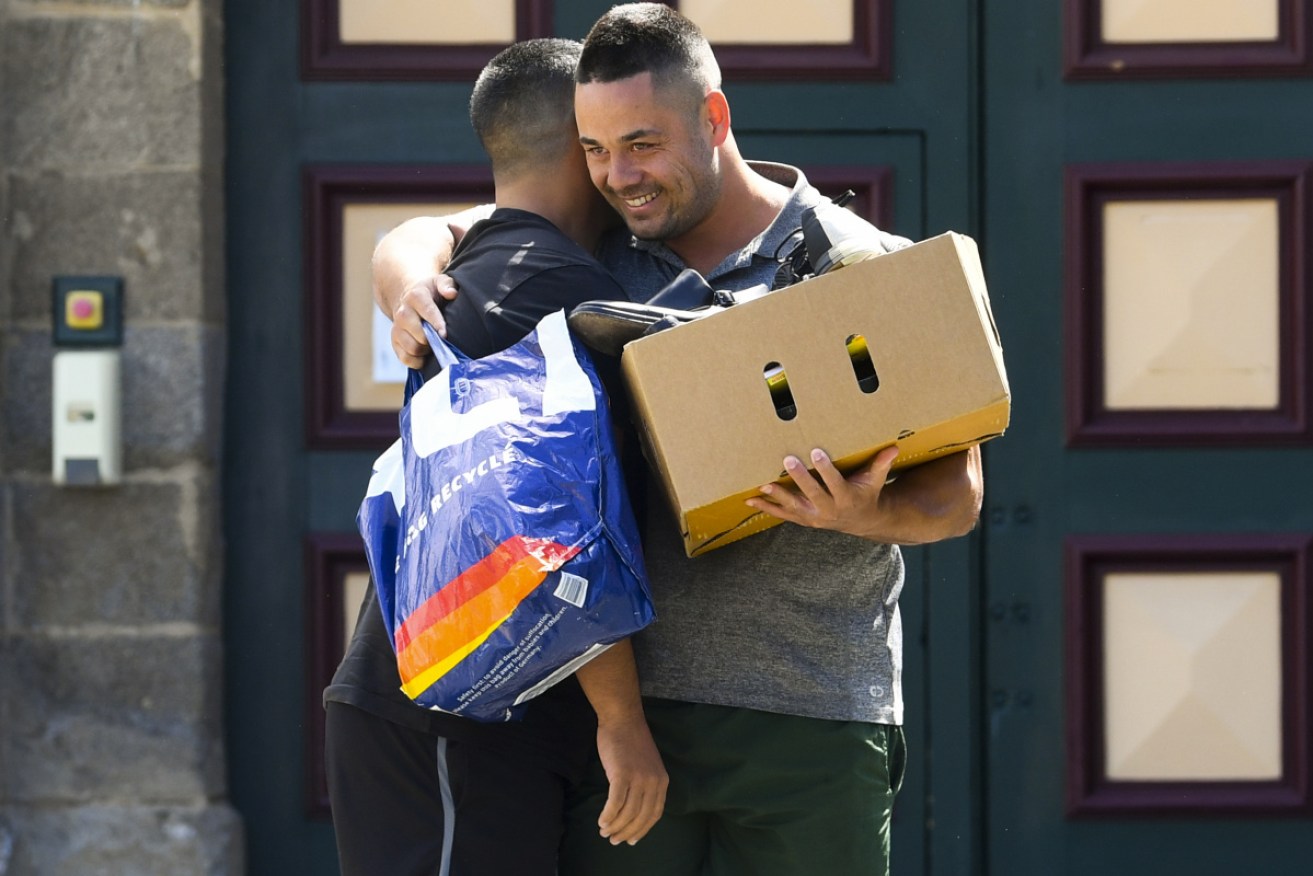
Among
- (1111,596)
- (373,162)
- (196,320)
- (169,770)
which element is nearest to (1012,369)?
(1111,596)

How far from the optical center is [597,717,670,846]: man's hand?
2123 mm

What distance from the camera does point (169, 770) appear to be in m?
3.53

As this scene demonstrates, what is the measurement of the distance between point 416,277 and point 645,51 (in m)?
0.44

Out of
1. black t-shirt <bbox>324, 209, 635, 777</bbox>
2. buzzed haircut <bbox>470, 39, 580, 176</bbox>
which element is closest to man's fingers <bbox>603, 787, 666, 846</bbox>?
black t-shirt <bbox>324, 209, 635, 777</bbox>

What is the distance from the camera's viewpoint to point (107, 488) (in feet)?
11.6

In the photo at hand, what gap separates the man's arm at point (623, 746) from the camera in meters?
2.10

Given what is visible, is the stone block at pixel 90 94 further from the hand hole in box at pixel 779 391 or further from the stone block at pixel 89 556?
the hand hole in box at pixel 779 391

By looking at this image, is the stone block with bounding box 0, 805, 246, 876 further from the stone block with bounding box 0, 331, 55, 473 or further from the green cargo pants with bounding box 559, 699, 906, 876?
the green cargo pants with bounding box 559, 699, 906, 876

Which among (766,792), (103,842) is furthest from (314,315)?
(766,792)

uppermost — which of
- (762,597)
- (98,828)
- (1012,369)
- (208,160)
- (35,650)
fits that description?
(208,160)

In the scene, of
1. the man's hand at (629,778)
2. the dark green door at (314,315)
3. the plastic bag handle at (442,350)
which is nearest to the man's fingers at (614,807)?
the man's hand at (629,778)

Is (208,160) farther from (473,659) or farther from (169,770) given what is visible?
(473,659)

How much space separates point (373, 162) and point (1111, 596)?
1.85 meters

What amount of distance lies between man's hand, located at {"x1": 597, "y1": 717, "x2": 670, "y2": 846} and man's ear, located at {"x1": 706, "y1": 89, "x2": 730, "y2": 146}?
83 centimetres
